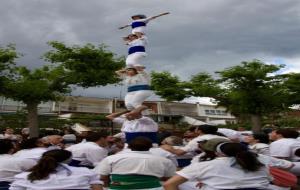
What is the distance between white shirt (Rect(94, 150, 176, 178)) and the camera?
4.13m

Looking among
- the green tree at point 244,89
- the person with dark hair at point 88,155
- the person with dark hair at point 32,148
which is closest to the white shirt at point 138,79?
the person with dark hair at point 88,155

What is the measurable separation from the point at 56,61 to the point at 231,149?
51.5ft

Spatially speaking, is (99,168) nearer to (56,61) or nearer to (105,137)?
(105,137)

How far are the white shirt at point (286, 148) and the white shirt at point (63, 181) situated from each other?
9.95 feet

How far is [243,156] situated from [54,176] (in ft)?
5.20

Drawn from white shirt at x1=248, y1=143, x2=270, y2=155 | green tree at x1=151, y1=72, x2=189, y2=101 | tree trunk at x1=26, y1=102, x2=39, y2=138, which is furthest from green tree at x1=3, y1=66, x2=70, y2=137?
white shirt at x1=248, y1=143, x2=270, y2=155

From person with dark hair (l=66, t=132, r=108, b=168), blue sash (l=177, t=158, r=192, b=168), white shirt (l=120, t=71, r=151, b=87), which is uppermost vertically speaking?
white shirt (l=120, t=71, r=151, b=87)

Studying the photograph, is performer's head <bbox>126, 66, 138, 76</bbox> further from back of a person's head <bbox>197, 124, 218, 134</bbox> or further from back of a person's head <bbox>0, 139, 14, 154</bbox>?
back of a person's head <bbox>0, 139, 14, 154</bbox>

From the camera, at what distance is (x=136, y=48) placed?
7488mm

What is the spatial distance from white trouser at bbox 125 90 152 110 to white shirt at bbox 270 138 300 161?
7.39ft

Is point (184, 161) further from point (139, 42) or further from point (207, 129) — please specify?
point (139, 42)

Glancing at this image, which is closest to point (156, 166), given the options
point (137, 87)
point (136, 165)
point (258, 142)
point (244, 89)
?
point (136, 165)

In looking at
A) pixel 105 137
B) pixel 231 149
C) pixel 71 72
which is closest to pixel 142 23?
pixel 105 137

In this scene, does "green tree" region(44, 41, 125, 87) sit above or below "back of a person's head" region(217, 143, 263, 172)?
above
